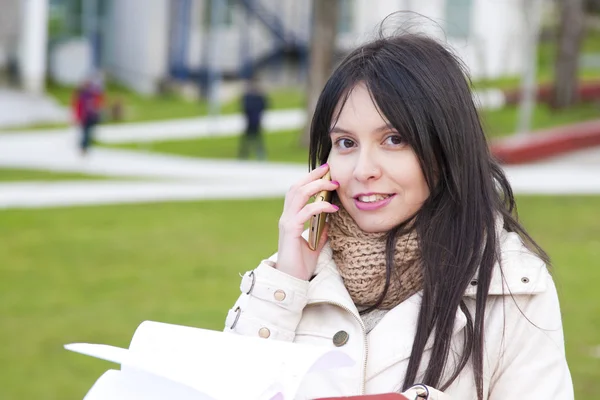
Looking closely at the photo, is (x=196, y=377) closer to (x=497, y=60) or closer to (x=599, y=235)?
(x=599, y=235)

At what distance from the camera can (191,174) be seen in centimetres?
1872

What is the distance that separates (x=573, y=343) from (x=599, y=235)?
185 inches

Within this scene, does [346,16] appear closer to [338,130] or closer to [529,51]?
[529,51]

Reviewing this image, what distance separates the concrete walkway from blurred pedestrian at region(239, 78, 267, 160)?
72 cm

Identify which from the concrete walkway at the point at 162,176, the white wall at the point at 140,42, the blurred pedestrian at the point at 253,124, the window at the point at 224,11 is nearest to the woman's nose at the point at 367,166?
the concrete walkway at the point at 162,176

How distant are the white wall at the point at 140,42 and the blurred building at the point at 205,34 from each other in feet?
0.11

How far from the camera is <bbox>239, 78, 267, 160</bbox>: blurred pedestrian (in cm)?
2220

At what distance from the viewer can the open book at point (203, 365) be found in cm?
189

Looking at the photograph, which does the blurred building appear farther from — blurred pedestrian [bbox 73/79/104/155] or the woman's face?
the woman's face

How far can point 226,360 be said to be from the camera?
196 centimetres

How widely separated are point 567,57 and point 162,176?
14.3 m

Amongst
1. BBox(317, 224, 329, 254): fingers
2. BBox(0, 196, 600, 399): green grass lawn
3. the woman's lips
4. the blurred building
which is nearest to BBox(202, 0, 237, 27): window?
the blurred building

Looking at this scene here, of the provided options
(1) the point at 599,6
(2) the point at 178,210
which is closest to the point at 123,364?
(2) the point at 178,210

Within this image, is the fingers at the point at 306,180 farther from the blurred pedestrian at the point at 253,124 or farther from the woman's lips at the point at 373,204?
the blurred pedestrian at the point at 253,124
